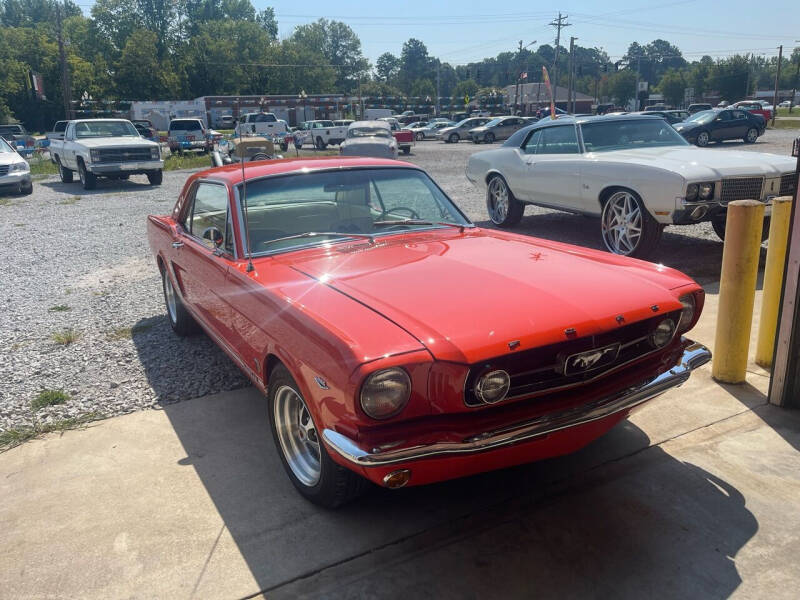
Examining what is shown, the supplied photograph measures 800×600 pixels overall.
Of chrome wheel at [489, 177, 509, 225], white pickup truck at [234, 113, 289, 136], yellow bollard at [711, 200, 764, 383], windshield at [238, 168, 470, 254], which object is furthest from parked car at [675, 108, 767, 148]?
windshield at [238, 168, 470, 254]

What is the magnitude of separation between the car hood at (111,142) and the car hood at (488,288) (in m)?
14.6

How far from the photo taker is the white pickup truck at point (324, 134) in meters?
33.9

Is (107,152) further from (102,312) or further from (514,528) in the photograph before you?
(514,528)

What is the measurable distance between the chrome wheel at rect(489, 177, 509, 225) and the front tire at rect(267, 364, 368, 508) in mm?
6918

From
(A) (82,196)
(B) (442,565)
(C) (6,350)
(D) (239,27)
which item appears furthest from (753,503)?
(D) (239,27)

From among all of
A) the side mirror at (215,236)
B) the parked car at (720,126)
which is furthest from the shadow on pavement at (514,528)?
the parked car at (720,126)

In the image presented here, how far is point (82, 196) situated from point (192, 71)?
246ft

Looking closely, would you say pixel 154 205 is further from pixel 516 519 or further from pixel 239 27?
pixel 239 27

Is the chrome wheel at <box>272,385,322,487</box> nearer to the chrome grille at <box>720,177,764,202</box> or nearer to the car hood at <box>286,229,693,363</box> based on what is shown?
the car hood at <box>286,229,693,363</box>

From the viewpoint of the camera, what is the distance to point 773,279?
4324 millimetres

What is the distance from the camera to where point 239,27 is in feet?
318

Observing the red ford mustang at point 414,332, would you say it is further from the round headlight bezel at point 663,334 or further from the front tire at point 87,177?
the front tire at point 87,177

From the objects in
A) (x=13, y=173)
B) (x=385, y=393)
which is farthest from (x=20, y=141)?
(x=385, y=393)

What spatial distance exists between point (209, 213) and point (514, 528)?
279cm
